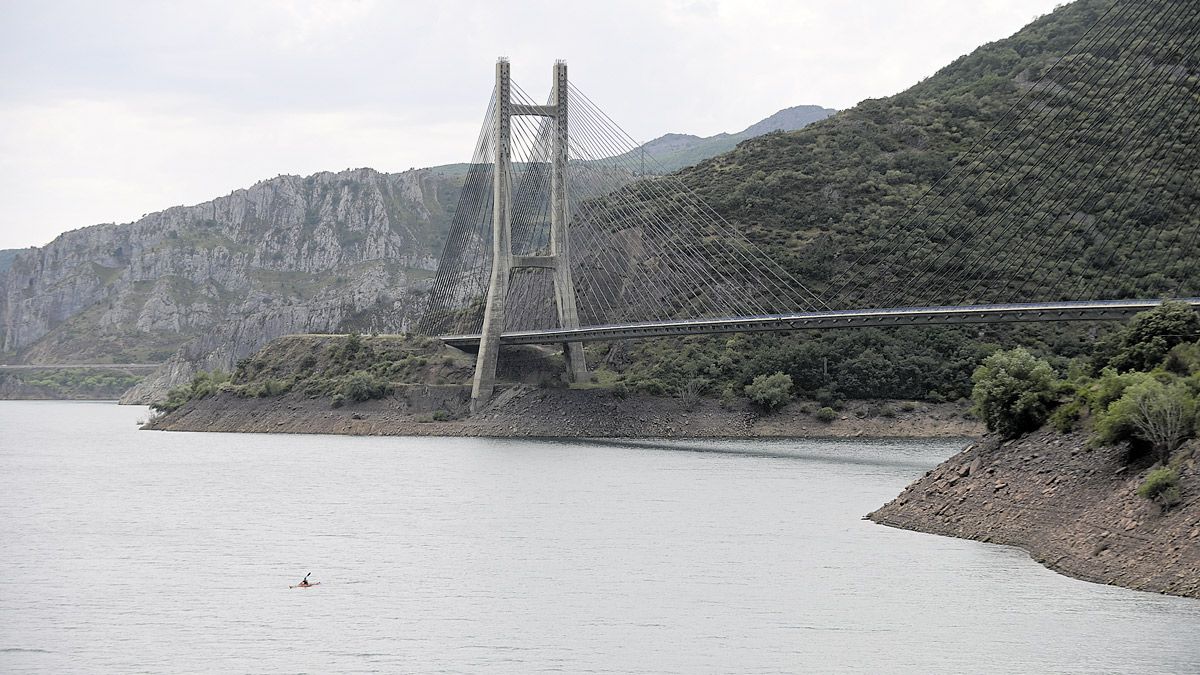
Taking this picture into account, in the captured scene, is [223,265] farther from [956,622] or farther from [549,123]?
[956,622]

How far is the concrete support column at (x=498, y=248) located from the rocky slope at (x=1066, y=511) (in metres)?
42.5

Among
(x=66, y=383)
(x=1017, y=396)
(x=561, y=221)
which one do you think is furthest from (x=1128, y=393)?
(x=66, y=383)

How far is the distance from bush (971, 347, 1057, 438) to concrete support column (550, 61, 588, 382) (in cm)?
4136

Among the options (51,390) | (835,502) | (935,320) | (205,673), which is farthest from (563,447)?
(51,390)

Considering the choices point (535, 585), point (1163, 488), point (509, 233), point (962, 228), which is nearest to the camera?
point (1163, 488)

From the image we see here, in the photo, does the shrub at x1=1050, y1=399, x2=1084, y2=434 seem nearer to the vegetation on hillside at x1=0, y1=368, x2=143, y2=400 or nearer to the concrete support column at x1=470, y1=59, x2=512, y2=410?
the concrete support column at x1=470, y1=59, x2=512, y2=410

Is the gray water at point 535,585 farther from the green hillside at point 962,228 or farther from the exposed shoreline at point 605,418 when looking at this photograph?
the green hillside at point 962,228

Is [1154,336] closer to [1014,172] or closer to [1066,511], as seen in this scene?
[1066,511]

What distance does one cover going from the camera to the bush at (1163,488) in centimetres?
2555

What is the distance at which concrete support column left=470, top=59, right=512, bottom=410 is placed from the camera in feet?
249

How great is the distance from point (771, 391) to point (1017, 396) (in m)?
39.8

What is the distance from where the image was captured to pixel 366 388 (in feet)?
266

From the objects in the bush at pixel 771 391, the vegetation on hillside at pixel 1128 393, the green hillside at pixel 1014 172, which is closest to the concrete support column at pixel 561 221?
the bush at pixel 771 391

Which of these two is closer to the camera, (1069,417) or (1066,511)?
(1066,511)
